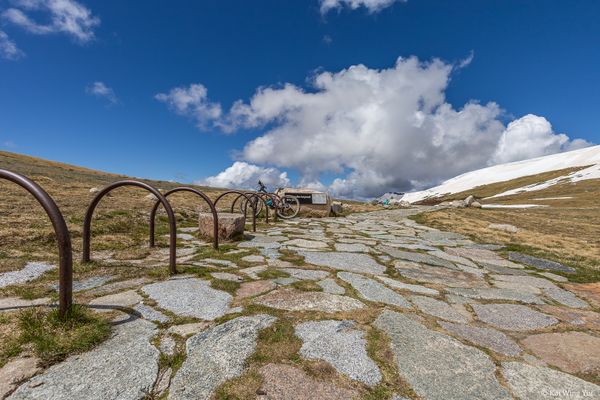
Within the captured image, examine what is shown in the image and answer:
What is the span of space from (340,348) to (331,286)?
138 centimetres

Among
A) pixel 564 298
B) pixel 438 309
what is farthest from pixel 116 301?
pixel 564 298

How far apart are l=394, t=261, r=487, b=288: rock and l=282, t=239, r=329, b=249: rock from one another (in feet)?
5.54

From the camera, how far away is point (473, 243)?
24.6 ft

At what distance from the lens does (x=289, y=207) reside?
1270 cm

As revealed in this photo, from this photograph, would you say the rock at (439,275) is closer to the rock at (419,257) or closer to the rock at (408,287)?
the rock at (419,257)

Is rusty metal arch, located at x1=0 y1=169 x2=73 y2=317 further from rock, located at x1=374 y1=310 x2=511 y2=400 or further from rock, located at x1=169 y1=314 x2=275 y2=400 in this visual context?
rock, located at x1=374 y1=310 x2=511 y2=400

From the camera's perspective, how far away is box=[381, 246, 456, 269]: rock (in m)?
5.12

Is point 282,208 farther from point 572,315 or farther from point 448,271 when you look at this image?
point 572,315

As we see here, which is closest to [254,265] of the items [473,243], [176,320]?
[176,320]

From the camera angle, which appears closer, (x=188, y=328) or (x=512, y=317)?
(x=188, y=328)

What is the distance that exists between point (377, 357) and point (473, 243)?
22.6 feet

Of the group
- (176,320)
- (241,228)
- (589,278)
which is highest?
(241,228)

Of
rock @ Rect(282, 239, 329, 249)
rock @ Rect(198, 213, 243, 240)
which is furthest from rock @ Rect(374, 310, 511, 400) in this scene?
rock @ Rect(198, 213, 243, 240)

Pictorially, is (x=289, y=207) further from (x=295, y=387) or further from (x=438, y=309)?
(x=295, y=387)
